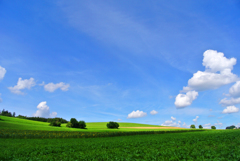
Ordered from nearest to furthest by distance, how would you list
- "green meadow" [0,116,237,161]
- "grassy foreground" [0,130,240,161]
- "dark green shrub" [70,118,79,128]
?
"grassy foreground" [0,130,240,161] < "green meadow" [0,116,237,161] < "dark green shrub" [70,118,79,128]

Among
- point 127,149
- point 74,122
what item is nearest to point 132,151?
point 127,149

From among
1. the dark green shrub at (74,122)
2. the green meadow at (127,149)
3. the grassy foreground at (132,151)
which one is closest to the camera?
the grassy foreground at (132,151)

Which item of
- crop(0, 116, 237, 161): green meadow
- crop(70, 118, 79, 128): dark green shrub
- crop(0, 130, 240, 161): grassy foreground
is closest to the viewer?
crop(0, 130, 240, 161): grassy foreground

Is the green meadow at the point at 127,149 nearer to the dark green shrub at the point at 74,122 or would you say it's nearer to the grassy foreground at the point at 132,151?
the grassy foreground at the point at 132,151

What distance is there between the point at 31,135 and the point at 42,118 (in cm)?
12585

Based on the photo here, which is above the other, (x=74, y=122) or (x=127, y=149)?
(x=127, y=149)

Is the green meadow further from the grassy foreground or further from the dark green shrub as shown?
the dark green shrub

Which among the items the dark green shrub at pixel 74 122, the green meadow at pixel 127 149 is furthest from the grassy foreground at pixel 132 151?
the dark green shrub at pixel 74 122

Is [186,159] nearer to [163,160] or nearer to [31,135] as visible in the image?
[163,160]

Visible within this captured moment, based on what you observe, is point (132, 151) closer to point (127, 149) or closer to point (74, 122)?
point (127, 149)

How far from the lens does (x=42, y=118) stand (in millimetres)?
154875

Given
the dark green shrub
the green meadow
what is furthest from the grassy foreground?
the dark green shrub

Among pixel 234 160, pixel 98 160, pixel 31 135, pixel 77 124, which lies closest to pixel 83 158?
pixel 98 160

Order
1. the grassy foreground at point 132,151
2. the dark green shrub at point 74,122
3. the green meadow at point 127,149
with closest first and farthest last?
the grassy foreground at point 132,151 → the green meadow at point 127,149 → the dark green shrub at point 74,122
